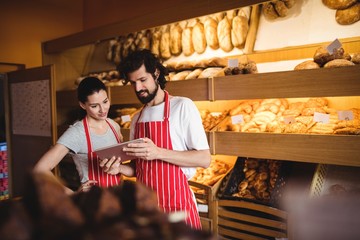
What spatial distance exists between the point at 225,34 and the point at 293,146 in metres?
1.34

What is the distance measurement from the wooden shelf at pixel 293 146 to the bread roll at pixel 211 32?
1.03 metres

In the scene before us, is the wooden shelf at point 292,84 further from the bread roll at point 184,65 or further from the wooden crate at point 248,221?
the wooden crate at point 248,221

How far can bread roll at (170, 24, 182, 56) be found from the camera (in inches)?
135

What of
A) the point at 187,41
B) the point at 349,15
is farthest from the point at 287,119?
the point at 187,41

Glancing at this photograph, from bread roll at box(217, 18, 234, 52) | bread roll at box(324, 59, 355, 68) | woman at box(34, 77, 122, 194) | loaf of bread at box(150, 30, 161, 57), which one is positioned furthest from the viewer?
loaf of bread at box(150, 30, 161, 57)

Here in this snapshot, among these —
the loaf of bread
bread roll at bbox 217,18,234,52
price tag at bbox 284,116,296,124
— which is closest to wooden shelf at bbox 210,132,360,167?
price tag at bbox 284,116,296,124

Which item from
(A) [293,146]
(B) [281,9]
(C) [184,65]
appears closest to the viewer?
(A) [293,146]

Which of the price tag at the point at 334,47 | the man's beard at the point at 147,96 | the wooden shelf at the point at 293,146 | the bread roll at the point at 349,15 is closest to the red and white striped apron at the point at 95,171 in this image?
the man's beard at the point at 147,96

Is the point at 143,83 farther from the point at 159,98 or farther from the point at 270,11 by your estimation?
the point at 270,11

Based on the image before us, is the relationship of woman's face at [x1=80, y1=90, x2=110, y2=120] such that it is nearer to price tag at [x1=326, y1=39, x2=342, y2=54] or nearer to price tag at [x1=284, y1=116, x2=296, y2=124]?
price tag at [x1=284, y1=116, x2=296, y2=124]

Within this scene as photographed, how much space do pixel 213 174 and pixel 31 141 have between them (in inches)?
97.3

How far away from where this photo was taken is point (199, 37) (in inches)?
129

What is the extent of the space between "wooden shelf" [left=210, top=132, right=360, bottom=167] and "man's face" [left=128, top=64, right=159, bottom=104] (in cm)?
88

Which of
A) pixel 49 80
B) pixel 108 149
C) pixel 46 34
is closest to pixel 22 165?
pixel 49 80
